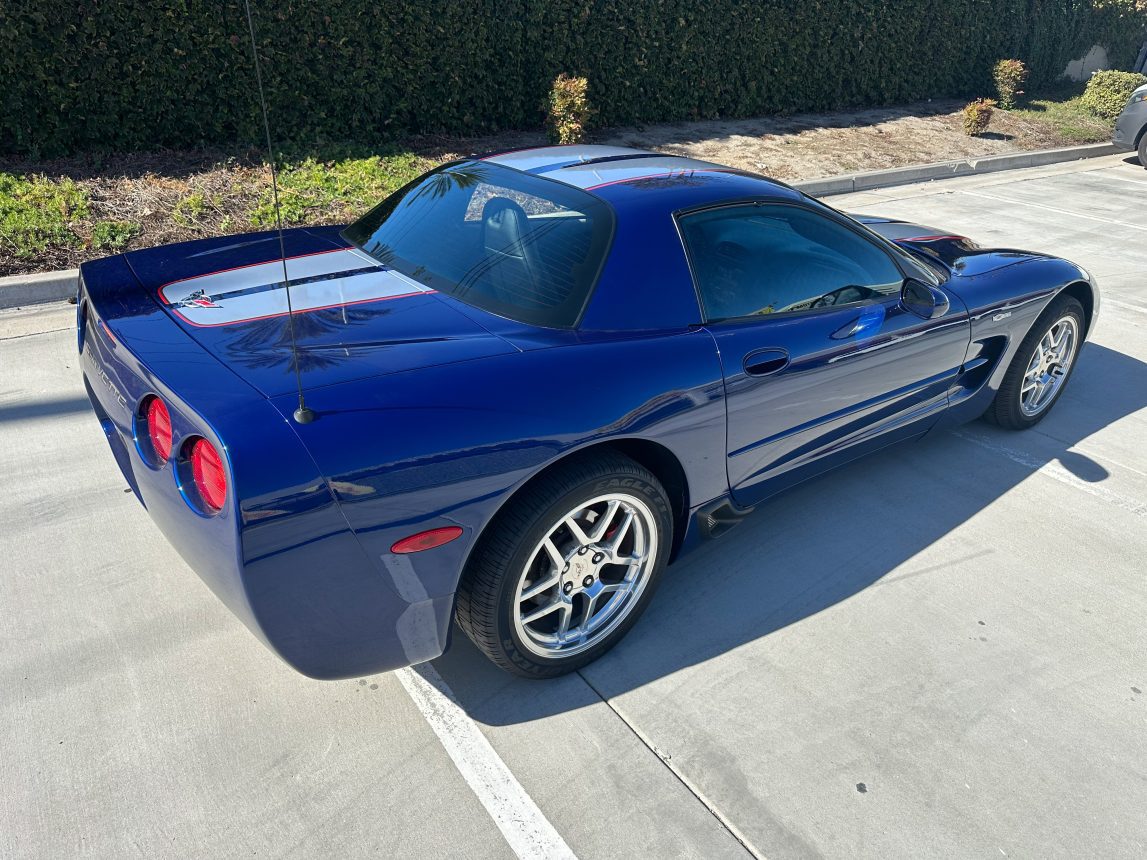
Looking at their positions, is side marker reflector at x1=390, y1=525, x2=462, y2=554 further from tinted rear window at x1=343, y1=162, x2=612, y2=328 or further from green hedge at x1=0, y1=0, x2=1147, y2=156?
green hedge at x1=0, y1=0, x2=1147, y2=156

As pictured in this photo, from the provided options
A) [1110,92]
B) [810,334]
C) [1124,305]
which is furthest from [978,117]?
[810,334]

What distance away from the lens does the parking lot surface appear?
89.0 inches

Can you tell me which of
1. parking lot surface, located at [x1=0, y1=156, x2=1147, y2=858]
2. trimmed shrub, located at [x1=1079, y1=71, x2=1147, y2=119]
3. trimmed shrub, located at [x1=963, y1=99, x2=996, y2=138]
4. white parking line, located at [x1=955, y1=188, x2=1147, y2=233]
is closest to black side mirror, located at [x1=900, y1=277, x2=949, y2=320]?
parking lot surface, located at [x1=0, y1=156, x2=1147, y2=858]

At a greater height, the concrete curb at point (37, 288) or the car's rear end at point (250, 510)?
the car's rear end at point (250, 510)

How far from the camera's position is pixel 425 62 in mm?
8789

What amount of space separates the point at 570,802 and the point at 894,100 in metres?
14.6

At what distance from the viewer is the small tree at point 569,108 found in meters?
9.40

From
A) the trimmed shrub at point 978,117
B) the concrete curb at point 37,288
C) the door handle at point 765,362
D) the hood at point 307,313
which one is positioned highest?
the hood at point 307,313

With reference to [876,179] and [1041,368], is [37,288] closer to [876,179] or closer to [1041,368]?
[1041,368]

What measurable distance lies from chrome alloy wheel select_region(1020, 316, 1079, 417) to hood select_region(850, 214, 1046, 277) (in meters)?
0.40

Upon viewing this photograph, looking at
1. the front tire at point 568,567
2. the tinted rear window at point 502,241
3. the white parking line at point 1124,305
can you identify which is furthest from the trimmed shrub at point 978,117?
the front tire at point 568,567

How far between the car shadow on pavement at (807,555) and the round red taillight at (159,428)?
107 centimetres

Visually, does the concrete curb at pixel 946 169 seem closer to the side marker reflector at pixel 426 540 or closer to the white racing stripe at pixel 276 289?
the white racing stripe at pixel 276 289

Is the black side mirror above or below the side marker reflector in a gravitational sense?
above
